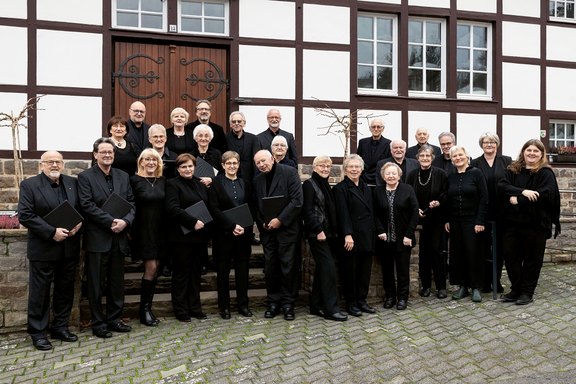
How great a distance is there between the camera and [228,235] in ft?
17.8

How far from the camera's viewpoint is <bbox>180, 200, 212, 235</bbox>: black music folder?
524cm

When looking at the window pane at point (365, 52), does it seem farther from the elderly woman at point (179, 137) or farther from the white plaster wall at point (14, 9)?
the white plaster wall at point (14, 9)

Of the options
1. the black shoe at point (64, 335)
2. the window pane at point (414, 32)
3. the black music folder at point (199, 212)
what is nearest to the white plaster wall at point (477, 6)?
the window pane at point (414, 32)

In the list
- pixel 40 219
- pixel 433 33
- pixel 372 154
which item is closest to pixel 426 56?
pixel 433 33

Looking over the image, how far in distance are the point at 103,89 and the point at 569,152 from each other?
7.82 metres

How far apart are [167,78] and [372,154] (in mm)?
3290

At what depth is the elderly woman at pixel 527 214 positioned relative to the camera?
5773 mm

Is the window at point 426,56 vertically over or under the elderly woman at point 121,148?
over

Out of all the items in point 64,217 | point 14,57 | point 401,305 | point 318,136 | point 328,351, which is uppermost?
point 14,57

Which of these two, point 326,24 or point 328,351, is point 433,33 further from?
point 328,351

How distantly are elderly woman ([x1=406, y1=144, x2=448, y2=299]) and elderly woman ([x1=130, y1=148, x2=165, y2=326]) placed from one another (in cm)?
270

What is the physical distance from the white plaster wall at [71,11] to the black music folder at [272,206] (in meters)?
4.29

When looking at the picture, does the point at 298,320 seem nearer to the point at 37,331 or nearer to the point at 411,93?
the point at 37,331

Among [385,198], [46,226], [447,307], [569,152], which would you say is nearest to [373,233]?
[385,198]
